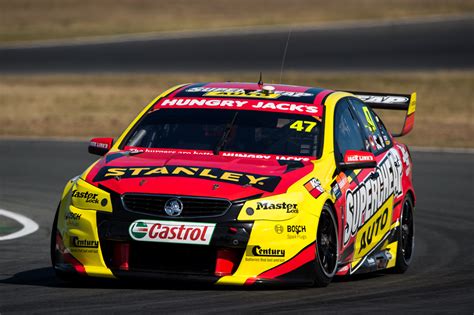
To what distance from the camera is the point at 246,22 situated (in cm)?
3709

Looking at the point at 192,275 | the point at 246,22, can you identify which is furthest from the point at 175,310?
the point at 246,22

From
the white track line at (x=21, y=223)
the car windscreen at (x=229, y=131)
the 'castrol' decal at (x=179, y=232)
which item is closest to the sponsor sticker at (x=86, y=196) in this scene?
the 'castrol' decal at (x=179, y=232)

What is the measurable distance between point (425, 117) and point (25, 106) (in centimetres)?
833

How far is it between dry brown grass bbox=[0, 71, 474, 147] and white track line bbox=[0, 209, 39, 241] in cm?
899

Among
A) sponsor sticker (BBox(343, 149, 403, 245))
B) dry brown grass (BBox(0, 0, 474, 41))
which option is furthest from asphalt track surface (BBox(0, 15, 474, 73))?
sponsor sticker (BBox(343, 149, 403, 245))

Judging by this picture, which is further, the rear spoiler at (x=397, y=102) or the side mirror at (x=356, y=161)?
the rear spoiler at (x=397, y=102)

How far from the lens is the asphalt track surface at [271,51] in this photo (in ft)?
99.9

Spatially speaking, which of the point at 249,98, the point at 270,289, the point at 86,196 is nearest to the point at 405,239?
the point at 249,98

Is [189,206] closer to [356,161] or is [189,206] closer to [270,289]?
[270,289]

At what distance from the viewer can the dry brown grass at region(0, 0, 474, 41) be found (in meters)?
36.7

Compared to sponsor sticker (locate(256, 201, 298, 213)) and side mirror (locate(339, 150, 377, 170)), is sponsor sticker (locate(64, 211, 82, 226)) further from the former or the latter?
side mirror (locate(339, 150, 377, 170))

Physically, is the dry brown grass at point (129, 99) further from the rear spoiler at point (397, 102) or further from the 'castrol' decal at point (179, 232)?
the 'castrol' decal at point (179, 232)

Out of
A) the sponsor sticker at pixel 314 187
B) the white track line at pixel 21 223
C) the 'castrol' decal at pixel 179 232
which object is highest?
the sponsor sticker at pixel 314 187

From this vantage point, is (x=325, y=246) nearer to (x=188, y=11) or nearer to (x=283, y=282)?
(x=283, y=282)
